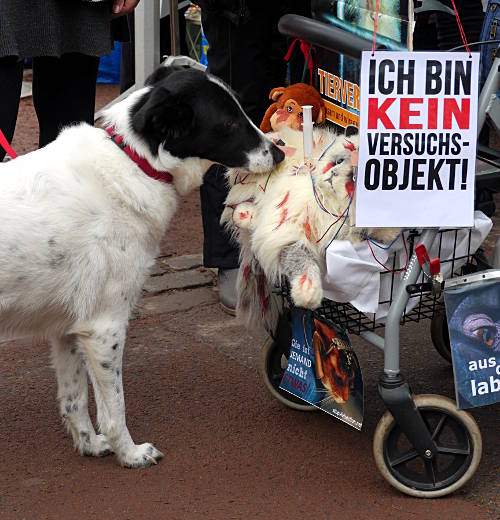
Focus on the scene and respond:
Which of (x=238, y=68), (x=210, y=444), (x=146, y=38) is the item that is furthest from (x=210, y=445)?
(x=146, y=38)

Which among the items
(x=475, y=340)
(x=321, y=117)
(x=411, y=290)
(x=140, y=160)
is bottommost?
(x=475, y=340)

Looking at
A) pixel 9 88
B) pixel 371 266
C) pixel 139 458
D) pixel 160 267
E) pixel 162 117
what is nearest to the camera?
pixel 371 266

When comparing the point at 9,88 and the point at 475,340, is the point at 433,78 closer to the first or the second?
the point at 475,340

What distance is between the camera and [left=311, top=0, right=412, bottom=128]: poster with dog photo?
2823 millimetres

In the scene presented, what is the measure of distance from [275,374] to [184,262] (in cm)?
179

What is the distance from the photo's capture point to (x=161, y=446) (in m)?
3.33

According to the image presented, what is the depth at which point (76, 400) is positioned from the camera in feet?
10.7

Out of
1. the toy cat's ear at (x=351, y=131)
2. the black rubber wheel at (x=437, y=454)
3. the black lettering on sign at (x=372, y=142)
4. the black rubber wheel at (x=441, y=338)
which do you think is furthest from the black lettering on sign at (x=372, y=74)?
the black rubber wheel at (x=441, y=338)

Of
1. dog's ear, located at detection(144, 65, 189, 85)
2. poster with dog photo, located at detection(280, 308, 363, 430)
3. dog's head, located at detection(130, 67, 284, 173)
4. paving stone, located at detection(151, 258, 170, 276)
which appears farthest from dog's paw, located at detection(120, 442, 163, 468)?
paving stone, located at detection(151, 258, 170, 276)

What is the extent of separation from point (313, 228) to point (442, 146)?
1.52 feet

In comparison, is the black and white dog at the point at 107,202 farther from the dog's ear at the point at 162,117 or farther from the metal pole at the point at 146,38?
the metal pole at the point at 146,38

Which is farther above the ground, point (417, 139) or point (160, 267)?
point (417, 139)

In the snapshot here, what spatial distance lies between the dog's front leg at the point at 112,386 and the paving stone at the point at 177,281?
173 centimetres

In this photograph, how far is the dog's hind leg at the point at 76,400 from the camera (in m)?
3.27
